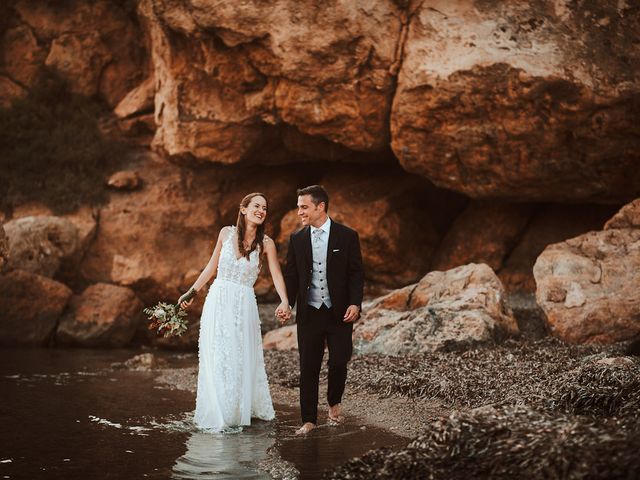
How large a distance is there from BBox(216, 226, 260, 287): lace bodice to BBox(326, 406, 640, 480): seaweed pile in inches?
120

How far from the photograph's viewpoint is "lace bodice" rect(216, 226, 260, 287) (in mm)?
7832

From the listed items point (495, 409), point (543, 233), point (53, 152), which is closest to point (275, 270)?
point (495, 409)

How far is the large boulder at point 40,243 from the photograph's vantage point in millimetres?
16484

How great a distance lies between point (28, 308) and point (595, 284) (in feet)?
36.1

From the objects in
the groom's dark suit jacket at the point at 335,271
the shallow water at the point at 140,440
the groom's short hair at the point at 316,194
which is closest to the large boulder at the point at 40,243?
the shallow water at the point at 140,440

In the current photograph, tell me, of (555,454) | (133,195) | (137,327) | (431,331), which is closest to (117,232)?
(133,195)

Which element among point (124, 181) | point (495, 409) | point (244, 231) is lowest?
point (495, 409)

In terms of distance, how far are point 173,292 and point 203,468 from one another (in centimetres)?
1262

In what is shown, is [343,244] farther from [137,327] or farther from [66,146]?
[66,146]

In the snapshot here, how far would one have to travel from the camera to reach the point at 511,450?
4.63m

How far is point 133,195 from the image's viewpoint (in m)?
19.2

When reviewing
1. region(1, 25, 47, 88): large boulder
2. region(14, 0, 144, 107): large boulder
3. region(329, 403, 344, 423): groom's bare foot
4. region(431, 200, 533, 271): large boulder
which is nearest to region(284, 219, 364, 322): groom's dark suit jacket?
region(329, 403, 344, 423): groom's bare foot

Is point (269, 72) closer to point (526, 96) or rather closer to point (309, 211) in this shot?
point (526, 96)

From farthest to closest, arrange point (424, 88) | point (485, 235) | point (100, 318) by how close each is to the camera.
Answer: point (485, 235)
point (100, 318)
point (424, 88)
